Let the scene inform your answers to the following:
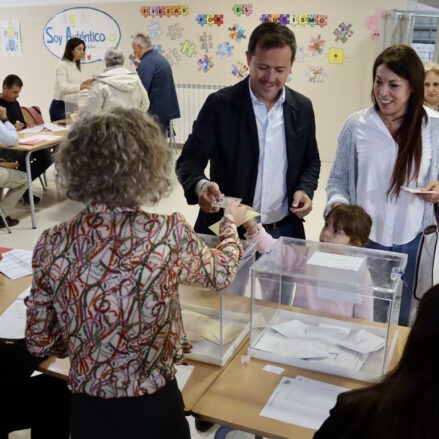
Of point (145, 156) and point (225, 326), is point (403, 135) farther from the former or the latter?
point (145, 156)

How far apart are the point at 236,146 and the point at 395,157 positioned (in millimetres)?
678

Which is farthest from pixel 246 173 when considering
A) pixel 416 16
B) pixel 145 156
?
pixel 416 16

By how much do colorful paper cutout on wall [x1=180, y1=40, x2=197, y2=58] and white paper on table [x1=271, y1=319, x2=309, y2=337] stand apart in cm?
630

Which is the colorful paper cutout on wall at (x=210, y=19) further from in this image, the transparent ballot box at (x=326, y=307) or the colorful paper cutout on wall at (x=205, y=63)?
the transparent ballot box at (x=326, y=307)

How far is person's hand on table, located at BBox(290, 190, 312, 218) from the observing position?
229 cm

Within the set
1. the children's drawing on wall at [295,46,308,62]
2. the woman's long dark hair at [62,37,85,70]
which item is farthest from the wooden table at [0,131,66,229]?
the children's drawing on wall at [295,46,308,62]

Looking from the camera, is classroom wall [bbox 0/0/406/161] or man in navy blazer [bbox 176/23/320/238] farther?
classroom wall [bbox 0/0/406/161]

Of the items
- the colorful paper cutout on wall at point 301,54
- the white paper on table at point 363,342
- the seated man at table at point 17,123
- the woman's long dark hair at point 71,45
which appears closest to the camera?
the white paper on table at point 363,342

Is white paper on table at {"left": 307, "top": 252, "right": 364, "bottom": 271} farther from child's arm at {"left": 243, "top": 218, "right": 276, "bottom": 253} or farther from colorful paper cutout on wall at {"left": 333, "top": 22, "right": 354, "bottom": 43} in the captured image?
colorful paper cutout on wall at {"left": 333, "top": 22, "right": 354, "bottom": 43}

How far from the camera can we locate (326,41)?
6.82 meters

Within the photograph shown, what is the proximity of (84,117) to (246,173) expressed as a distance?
1.13m

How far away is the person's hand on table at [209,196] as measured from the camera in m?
2.01

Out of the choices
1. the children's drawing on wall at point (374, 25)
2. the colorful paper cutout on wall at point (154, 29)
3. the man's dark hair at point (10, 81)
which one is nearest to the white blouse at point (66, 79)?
the man's dark hair at point (10, 81)

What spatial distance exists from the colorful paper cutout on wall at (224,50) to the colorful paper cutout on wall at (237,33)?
0.38 ft
